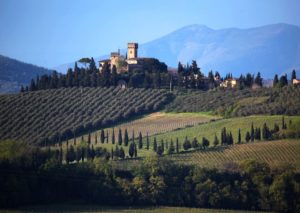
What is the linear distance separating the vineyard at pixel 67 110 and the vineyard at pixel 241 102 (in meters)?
2.81

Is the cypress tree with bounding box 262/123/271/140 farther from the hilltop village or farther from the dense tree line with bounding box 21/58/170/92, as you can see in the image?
the dense tree line with bounding box 21/58/170/92

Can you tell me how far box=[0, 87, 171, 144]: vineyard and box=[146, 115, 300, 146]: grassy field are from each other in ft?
26.3

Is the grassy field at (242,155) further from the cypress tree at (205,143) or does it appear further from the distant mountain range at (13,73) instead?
the distant mountain range at (13,73)

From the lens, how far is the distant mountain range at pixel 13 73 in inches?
4796

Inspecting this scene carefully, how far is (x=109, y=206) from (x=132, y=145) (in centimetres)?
1201

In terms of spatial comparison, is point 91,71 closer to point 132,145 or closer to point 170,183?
point 132,145

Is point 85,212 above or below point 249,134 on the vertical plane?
below

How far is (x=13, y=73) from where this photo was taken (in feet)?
440

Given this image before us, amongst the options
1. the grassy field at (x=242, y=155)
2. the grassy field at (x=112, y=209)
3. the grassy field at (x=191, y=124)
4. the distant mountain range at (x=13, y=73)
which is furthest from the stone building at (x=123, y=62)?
the grassy field at (x=112, y=209)

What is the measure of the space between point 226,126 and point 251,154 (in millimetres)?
9326

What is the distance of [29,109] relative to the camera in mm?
75188

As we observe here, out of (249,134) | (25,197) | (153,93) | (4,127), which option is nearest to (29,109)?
(4,127)

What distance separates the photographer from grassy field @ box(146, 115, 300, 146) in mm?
67000

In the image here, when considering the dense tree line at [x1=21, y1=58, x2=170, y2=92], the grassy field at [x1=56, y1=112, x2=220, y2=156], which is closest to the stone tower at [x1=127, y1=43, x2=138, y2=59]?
the dense tree line at [x1=21, y1=58, x2=170, y2=92]
